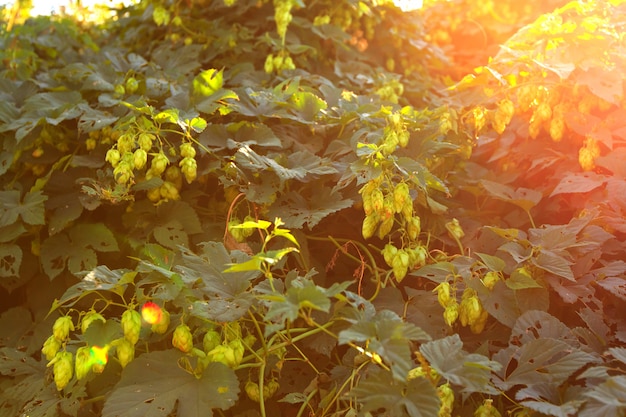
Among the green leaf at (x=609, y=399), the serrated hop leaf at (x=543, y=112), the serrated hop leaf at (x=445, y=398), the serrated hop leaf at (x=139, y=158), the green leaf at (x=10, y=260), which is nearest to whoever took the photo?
the green leaf at (x=609, y=399)

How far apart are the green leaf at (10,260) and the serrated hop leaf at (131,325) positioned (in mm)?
975

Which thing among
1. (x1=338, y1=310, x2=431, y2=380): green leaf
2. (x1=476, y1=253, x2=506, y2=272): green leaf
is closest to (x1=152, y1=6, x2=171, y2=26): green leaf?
(x1=476, y1=253, x2=506, y2=272): green leaf

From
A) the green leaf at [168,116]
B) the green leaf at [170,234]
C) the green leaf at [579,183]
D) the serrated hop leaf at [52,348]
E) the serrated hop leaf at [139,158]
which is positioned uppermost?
the green leaf at [168,116]

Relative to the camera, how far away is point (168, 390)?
155cm

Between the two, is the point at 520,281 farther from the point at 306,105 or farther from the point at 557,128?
the point at 306,105

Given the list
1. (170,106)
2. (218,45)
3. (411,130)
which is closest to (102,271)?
(170,106)

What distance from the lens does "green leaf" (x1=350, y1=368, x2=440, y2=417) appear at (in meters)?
1.25

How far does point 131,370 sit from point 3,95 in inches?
70.0

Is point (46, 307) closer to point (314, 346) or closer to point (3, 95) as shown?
point (3, 95)

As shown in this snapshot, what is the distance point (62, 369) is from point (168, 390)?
0.92 feet

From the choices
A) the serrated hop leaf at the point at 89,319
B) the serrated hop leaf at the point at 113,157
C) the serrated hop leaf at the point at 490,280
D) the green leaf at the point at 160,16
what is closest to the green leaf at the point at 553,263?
the serrated hop leaf at the point at 490,280

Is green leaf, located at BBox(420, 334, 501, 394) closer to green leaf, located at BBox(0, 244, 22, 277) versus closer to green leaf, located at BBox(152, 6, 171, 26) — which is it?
green leaf, located at BBox(0, 244, 22, 277)

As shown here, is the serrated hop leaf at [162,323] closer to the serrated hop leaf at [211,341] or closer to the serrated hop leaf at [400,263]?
the serrated hop leaf at [211,341]

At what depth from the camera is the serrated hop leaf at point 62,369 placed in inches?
59.9
